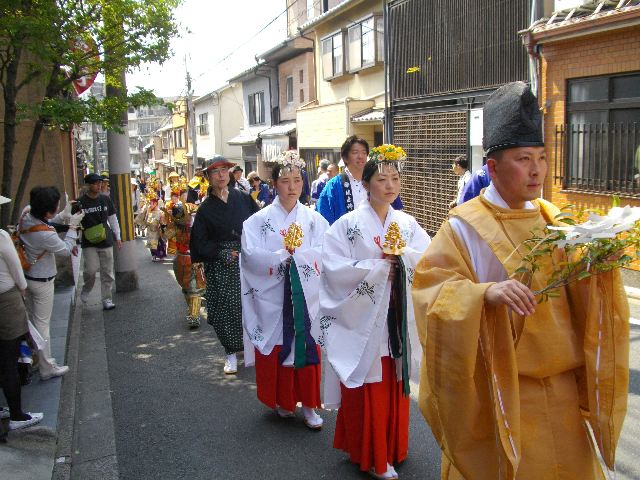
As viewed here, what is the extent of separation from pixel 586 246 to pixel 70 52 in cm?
647

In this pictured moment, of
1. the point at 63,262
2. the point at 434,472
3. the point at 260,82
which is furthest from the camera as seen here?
the point at 260,82

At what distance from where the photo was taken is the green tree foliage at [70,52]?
6.37 metres

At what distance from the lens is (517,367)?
231 centimetres

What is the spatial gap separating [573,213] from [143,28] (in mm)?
6245

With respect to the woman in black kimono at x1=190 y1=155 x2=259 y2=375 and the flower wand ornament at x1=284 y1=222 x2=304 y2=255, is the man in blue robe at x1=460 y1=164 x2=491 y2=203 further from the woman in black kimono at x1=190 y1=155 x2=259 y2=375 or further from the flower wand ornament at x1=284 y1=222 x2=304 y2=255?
the flower wand ornament at x1=284 y1=222 x2=304 y2=255

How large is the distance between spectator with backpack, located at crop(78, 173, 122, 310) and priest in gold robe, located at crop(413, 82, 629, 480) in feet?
24.0

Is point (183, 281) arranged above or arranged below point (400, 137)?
below

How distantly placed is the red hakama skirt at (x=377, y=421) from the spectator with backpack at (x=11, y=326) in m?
2.39

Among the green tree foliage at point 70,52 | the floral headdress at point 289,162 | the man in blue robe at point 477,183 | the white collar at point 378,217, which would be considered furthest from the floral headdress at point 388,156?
the green tree foliage at point 70,52

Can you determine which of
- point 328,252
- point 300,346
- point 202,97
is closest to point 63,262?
point 300,346

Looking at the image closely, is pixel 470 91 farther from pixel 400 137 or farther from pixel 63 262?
pixel 63 262

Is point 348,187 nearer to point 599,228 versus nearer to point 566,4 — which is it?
point 599,228

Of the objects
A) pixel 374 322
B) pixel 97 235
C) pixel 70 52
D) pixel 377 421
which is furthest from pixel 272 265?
pixel 97 235

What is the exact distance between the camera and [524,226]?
7.97 feet
